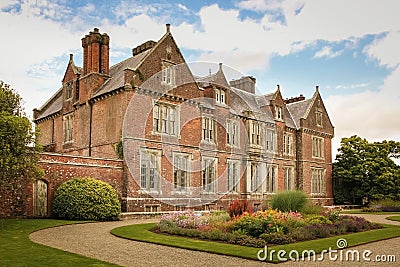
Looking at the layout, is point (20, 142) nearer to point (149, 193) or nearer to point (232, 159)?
point (149, 193)

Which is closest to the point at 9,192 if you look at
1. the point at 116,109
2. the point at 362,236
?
the point at 116,109

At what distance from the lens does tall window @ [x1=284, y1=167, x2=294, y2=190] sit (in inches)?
1633

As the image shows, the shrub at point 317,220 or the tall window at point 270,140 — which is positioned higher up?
the tall window at point 270,140

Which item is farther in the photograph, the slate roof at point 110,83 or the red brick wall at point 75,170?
the slate roof at point 110,83

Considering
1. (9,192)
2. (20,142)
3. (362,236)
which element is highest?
(20,142)

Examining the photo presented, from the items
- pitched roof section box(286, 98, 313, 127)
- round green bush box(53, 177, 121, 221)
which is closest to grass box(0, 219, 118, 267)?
round green bush box(53, 177, 121, 221)

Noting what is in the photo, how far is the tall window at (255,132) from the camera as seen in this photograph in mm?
36969

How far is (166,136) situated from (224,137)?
654 cm

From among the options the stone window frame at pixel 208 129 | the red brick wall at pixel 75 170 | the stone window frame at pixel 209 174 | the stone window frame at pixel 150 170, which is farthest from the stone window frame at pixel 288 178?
the red brick wall at pixel 75 170

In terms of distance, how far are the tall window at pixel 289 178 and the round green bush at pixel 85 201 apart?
21447 mm

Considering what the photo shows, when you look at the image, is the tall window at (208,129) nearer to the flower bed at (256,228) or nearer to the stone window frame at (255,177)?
the stone window frame at (255,177)

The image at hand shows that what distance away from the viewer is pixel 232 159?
35.2 meters

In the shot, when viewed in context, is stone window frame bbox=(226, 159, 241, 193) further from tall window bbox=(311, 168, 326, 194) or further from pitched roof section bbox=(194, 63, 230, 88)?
tall window bbox=(311, 168, 326, 194)

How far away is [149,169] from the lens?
28078 millimetres
